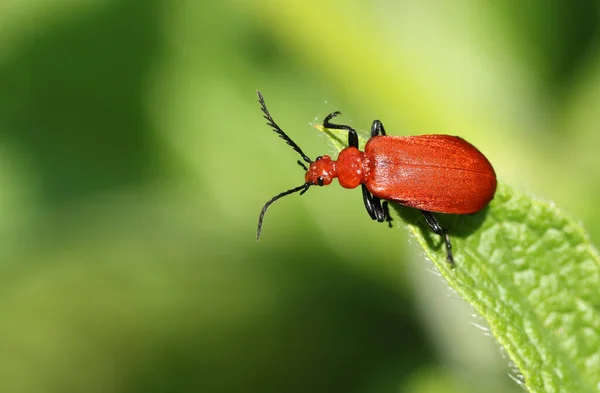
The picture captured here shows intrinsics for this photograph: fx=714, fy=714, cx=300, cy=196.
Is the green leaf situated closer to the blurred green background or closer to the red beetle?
the red beetle

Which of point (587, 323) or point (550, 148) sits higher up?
point (550, 148)

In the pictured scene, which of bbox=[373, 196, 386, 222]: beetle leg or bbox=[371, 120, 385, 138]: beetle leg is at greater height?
bbox=[371, 120, 385, 138]: beetle leg

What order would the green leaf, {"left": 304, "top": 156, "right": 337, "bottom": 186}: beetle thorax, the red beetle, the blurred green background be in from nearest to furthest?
the green leaf → the red beetle → the blurred green background → {"left": 304, "top": 156, "right": 337, "bottom": 186}: beetle thorax

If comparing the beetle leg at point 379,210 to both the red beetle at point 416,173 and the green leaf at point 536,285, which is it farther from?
the green leaf at point 536,285

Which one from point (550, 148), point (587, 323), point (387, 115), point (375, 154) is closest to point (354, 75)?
point (387, 115)

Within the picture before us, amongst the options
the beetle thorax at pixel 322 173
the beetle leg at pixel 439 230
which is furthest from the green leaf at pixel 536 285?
the beetle thorax at pixel 322 173

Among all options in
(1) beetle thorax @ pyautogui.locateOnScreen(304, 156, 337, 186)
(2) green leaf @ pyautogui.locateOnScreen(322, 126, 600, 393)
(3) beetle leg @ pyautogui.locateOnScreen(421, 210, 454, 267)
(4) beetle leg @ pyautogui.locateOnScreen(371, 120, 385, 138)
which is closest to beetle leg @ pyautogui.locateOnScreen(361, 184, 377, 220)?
(1) beetle thorax @ pyautogui.locateOnScreen(304, 156, 337, 186)

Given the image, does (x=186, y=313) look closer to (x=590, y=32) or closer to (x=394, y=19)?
(x=394, y=19)
